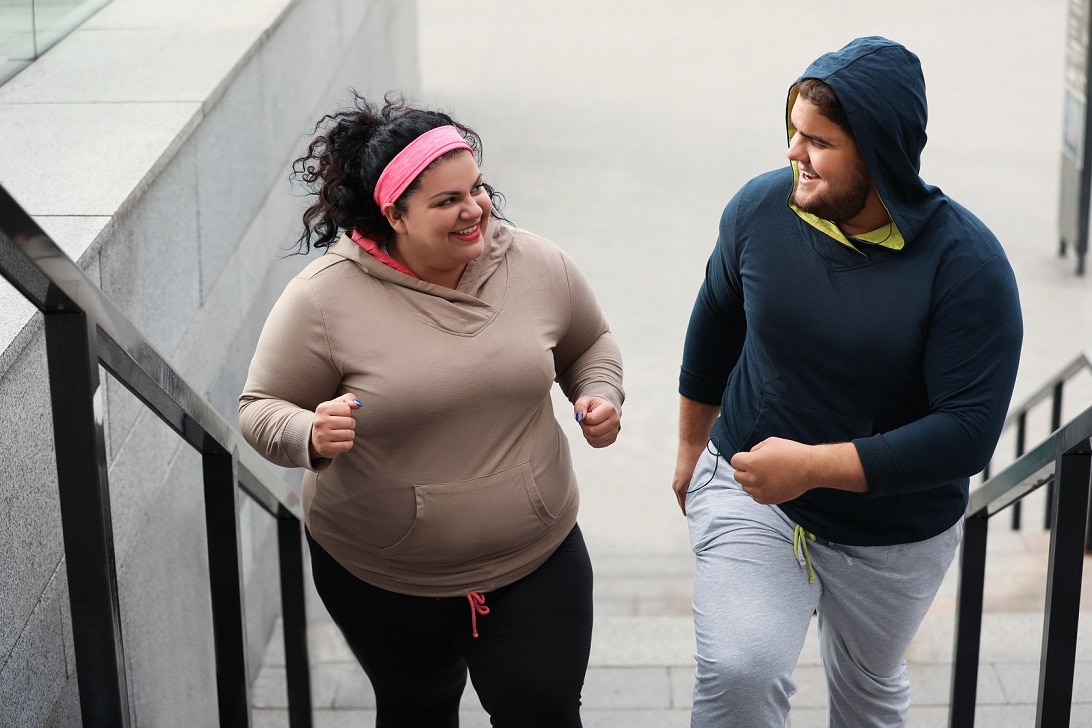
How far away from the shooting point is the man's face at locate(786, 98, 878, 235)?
2.40m

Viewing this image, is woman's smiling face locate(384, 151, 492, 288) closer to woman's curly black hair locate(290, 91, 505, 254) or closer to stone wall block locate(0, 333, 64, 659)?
woman's curly black hair locate(290, 91, 505, 254)

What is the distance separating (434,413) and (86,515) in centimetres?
81

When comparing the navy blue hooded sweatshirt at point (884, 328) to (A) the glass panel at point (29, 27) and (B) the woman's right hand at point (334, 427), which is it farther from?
(A) the glass panel at point (29, 27)

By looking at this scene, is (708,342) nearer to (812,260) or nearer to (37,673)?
(812,260)

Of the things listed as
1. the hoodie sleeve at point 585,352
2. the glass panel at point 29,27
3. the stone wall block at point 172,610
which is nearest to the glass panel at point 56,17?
the glass panel at point 29,27

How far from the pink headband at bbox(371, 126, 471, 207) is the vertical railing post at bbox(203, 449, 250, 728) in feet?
1.84

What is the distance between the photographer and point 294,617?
331 cm

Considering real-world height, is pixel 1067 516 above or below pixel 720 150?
above

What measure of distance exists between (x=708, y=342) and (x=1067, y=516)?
838 millimetres

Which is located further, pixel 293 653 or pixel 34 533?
pixel 293 653

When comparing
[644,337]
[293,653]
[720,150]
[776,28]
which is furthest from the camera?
[776,28]

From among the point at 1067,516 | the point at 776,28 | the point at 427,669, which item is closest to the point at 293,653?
the point at 427,669

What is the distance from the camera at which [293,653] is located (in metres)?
3.39

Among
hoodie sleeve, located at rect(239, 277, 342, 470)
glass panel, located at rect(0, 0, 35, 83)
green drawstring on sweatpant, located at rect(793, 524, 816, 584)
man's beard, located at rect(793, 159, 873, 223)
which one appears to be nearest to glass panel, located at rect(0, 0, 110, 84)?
glass panel, located at rect(0, 0, 35, 83)
